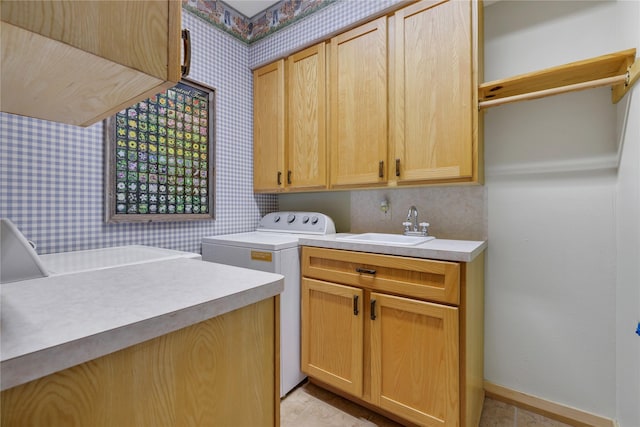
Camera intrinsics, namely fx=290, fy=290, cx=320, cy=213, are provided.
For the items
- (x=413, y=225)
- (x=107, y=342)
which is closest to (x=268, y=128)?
(x=413, y=225)

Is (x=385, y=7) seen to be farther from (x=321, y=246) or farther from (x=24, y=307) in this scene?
(x=24, y=307)

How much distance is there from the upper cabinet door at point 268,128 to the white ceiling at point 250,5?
0.44 metres

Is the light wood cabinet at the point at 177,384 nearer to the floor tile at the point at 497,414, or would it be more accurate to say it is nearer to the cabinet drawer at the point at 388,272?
the cabinet drawer at the point at 388,272

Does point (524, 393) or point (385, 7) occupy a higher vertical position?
point (385, 7)

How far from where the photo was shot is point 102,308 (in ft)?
1.75

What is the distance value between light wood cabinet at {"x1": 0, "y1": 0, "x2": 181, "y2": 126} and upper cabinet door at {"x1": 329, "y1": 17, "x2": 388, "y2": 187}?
4.47ft

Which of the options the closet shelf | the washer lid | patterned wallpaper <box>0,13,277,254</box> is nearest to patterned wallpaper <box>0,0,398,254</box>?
patterned wallpaper <box>0,13,277,254</box>

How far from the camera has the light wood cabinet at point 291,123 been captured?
2082mm

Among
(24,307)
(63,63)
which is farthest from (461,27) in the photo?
(24,307)

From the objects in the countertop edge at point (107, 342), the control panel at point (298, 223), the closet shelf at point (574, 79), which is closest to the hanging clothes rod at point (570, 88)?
the closet shelf at point (574, 79)

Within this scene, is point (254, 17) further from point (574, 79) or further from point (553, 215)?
point (553, 215)

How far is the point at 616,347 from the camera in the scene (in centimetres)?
146

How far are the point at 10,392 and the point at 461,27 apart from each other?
2.04 meters

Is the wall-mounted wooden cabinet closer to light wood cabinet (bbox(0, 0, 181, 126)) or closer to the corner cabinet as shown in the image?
the corner cabinet
